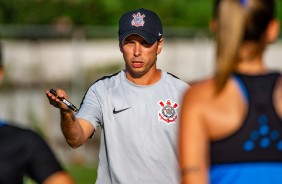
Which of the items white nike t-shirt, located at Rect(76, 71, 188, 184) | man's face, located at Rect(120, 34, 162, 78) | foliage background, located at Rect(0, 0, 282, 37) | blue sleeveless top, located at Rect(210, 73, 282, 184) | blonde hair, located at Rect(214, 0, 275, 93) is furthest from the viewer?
foliage background, located at Rect(0, 0, 282, 37)

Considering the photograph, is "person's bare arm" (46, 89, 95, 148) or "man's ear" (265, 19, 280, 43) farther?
"person's bare arm" (46, 89, 95, 148)

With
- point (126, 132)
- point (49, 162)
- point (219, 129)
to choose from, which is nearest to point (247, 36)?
point (219, 129)

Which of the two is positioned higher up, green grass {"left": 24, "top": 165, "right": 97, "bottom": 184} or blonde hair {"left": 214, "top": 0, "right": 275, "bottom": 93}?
blonde hair {"left": 214, "top": 0, "right": 275, "bottom": 93}

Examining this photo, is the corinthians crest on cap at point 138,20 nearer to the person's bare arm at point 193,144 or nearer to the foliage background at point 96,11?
the person's bare arm at point 193,144

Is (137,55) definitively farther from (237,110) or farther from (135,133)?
(237,110)

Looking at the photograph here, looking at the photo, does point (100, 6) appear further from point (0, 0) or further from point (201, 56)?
point (201, 56)

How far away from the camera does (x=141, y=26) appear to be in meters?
6.99

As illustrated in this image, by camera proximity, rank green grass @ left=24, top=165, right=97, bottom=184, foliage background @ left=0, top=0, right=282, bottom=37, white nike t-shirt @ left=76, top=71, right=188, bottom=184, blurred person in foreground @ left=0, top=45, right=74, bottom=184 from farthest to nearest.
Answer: foliage background @ left=0, top=0, right=282, bottom=37, green grass @ left=24, top=165, right=97, bottom=184, white nike t-shirt @ left=76, top=71, right=188, bottom=184, blurred person in foreground @ left=0, top=45, right=74, bottom=184

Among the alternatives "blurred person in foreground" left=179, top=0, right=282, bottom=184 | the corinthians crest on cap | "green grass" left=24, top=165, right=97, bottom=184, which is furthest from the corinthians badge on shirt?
"green grass" left=24, top=165, right=97, bottom=184

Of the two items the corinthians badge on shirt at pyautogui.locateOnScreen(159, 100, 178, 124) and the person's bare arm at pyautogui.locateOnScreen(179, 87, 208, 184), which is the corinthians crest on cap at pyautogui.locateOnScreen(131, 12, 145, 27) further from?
the person's bare arm at pyautogui.locateOnScreen(179, 87, 208, 184)

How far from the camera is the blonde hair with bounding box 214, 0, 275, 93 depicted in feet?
13.0

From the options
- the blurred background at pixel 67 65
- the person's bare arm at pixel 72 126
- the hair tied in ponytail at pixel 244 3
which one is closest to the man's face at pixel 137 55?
the person's bare arm at pixel 72 126

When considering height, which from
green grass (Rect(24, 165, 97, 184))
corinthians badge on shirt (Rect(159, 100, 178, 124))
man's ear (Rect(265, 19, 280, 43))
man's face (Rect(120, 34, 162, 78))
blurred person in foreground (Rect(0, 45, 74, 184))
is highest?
man's ear (Rect(265, 19, 280, 43))

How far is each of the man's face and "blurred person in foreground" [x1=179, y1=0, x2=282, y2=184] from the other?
277cm
